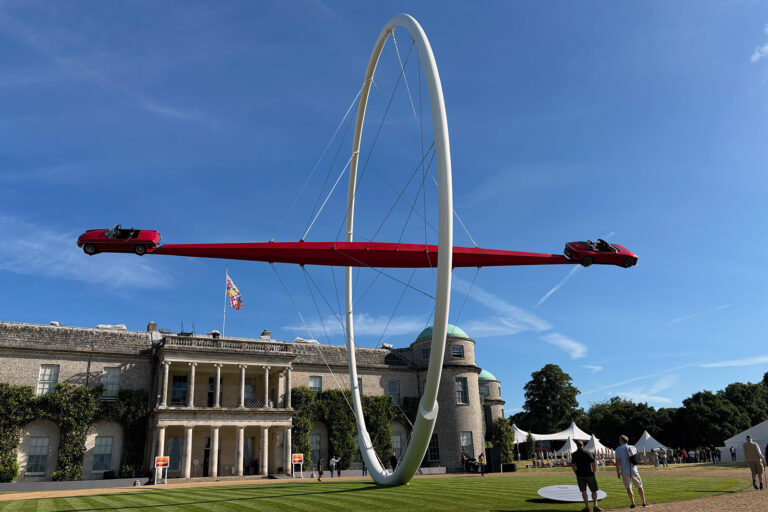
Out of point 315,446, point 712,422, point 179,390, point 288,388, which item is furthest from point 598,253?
point 712,422

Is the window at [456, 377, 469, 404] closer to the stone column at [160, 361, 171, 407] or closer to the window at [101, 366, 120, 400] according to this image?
the stone column at [160, 361, 171, 407]

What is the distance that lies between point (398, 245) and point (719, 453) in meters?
44.6

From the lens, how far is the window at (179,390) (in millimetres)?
39178

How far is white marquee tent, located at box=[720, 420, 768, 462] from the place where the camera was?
40125mm

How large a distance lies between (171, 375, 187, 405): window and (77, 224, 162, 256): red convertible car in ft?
85.0

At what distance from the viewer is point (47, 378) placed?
35.5 m

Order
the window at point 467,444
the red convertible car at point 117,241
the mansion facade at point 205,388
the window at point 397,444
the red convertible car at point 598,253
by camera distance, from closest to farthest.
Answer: the red convertible car at point 117,241, the red convertible car at point 598,253, the mansion facade at point 205,388, the window at point 467,444, the window at point 397,444

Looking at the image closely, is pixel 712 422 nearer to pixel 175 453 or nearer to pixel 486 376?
pixel 486 376

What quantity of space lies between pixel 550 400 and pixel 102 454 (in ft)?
202

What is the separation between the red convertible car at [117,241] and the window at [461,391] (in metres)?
35.6

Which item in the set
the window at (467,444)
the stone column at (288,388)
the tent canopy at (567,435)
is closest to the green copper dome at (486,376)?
the tent canopy at (567,435)

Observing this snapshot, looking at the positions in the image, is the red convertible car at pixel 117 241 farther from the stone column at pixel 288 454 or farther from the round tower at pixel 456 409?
the round tower at pixel 456 409

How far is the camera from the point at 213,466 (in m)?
36.2

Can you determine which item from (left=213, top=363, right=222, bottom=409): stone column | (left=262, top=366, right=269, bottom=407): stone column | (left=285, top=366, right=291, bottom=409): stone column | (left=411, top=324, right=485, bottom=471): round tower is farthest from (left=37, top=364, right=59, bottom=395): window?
(left=411, top=324, right=485, bottom=471): round tower
